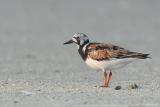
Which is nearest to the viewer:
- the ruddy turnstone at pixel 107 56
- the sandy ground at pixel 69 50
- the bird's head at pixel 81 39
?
the sandy ground at pixel 69 50

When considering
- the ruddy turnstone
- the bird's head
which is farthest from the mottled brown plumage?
the bird's head

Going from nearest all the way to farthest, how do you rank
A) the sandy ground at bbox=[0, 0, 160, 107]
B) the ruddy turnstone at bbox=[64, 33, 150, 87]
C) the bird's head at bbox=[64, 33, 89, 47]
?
the sandy ground at bbox=[0, 0, 160, 107], the ruddy turnstone at bbox=[64, 33, 150, 87], the bird's head at bbox=[64, 33, 89, 47]

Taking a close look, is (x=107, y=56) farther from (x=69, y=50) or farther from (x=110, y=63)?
(x=69, y=50)

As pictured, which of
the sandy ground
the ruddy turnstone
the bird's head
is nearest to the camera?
the sandy ground

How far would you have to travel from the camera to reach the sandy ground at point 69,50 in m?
12.8

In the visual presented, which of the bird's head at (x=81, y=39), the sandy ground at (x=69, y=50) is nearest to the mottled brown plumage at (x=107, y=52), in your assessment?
the bird's head at (x=81, y=39)

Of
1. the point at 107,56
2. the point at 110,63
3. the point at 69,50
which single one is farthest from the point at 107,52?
the point at 69,50

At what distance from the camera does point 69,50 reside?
23.9 metres

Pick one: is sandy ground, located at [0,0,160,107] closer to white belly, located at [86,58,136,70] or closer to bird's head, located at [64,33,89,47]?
white belly, located at [86,58,136,70]

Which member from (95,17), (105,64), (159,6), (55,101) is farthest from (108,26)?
(55,101)

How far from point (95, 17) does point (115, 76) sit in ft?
59.5

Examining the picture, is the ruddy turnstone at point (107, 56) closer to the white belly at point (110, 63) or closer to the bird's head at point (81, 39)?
the white belly at point (110, 63)

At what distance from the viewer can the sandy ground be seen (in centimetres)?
1280

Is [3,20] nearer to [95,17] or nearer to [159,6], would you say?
Result: [95,17]
